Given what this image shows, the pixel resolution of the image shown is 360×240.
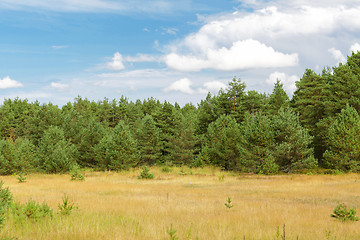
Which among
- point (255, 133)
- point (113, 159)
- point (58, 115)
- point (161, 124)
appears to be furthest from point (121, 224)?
point (58, 115)

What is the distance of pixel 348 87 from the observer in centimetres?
3300

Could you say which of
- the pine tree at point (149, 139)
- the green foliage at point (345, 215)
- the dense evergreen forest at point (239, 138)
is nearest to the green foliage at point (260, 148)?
the dense evergreen forest at point (239, 138)

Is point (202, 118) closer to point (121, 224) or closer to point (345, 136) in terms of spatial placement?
point (345, 136)

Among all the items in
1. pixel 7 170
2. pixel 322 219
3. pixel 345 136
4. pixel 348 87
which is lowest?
pixel 7 170

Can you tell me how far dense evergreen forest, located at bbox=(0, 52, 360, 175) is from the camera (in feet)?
94.9

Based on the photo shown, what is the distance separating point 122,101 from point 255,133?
5306 cm

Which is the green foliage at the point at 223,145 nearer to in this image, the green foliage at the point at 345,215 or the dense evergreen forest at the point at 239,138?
the dense evergreen forest at the point at 239,138

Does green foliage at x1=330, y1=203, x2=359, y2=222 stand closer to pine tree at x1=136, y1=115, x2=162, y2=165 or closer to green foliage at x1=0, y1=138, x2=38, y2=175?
green foliage at x1=0, y1=138, x2=38, y2=175

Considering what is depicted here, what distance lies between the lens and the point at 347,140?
1067 inches

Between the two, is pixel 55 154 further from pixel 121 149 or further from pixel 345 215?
pixel 345 215

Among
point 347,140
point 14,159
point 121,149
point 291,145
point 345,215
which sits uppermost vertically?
point 347,140

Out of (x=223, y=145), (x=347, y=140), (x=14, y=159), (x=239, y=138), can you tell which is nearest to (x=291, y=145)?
(x=347, y=140)

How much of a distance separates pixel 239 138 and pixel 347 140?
1252 cm

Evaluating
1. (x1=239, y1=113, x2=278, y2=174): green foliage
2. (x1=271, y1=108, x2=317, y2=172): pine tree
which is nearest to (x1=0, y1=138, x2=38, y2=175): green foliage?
(x1=239, y1=113, x2=278, y2=174): green foliage
